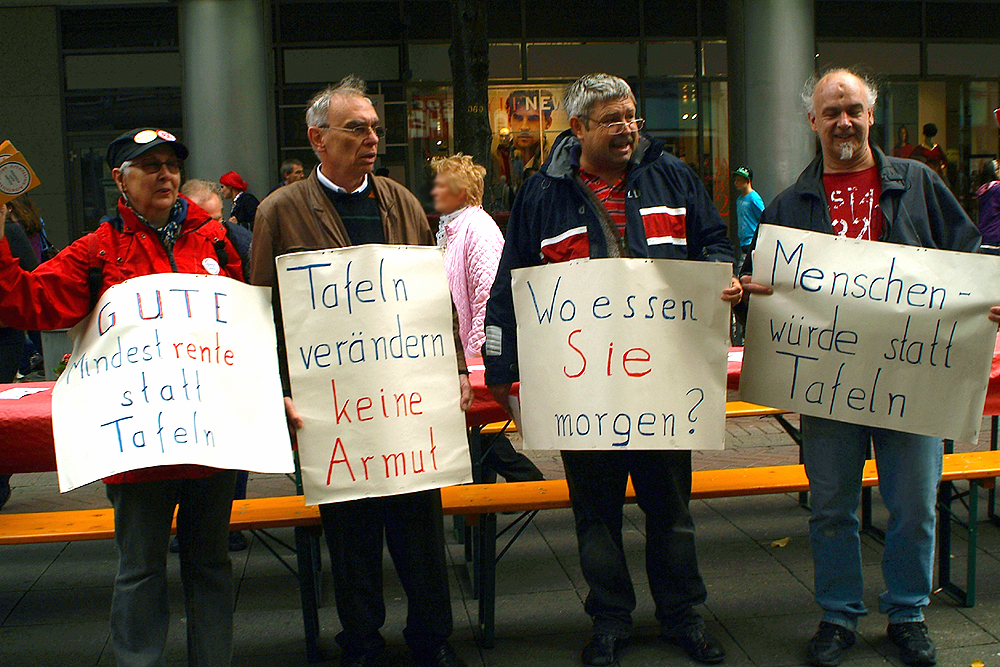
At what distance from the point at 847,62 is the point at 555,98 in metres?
4.51

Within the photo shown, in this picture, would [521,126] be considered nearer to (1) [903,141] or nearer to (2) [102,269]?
(1) [903,141]

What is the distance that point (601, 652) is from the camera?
140 inches

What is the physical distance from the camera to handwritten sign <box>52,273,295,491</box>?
290cm

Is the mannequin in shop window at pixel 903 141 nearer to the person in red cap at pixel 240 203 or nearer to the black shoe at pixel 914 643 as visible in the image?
the person in red cap at pixel 240 203

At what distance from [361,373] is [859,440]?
5.67 ft

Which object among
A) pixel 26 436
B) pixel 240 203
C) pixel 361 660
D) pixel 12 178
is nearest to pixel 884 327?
pixel 361 660

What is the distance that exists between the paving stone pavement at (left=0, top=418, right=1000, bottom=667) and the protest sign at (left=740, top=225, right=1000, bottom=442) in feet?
3.06

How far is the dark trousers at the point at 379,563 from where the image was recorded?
3428mm

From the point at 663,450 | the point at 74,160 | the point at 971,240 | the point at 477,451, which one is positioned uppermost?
the point at 74,160

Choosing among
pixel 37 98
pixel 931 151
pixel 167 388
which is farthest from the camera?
pixel 931 151

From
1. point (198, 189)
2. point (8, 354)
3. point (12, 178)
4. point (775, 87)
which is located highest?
point (775, 87)

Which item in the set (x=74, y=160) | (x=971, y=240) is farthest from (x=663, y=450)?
(x=74, y=160)

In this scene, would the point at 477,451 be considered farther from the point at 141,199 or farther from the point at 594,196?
the point at 141,199

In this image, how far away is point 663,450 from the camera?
346cm
